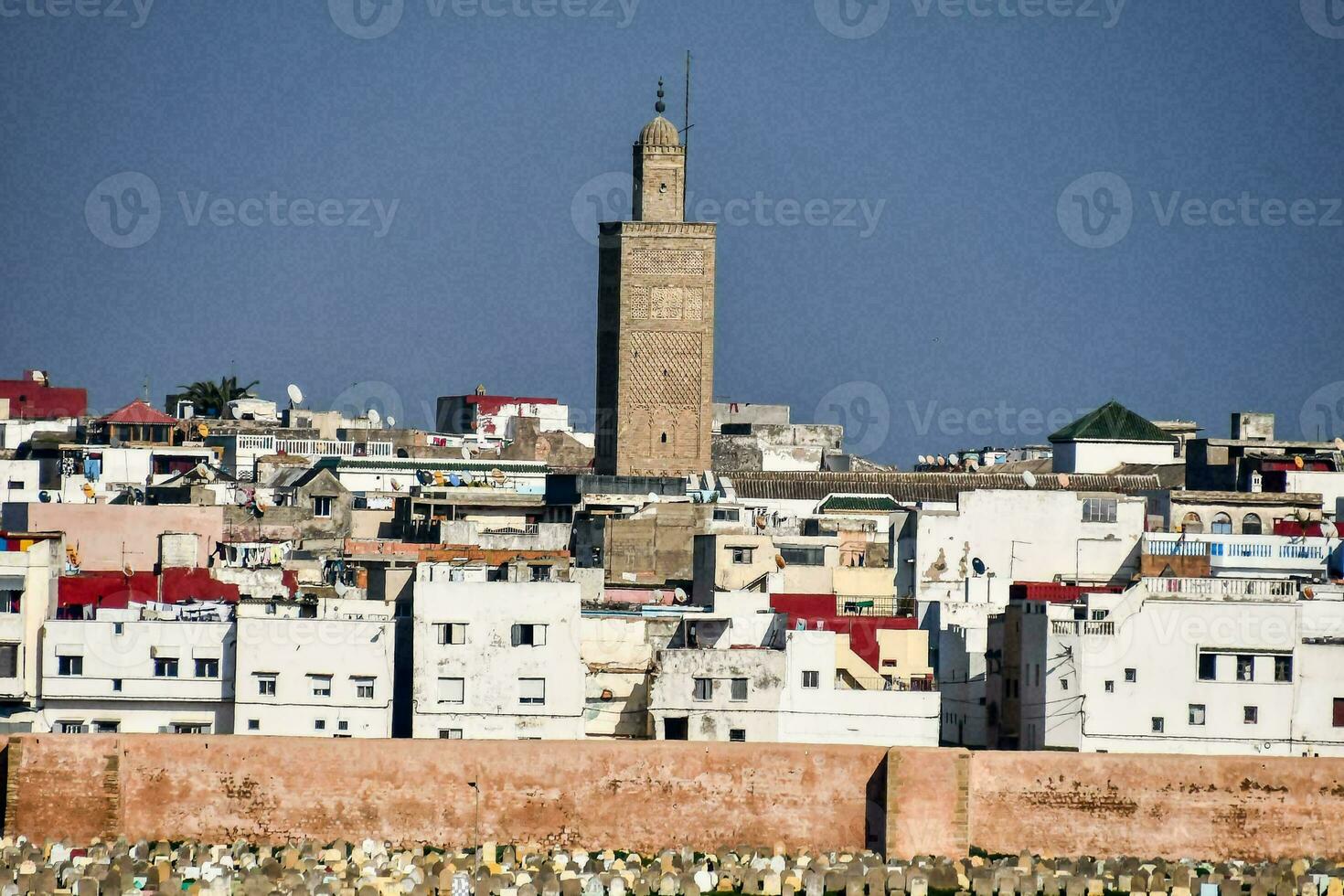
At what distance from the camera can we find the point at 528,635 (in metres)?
45.1

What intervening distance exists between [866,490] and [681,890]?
3188 centimetres

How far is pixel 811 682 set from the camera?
45156mm

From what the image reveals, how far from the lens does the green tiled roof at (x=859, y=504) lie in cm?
6775

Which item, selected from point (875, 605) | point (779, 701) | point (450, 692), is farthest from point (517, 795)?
point (875, 605)

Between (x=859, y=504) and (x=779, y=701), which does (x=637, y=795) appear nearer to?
(x=779, y=701)

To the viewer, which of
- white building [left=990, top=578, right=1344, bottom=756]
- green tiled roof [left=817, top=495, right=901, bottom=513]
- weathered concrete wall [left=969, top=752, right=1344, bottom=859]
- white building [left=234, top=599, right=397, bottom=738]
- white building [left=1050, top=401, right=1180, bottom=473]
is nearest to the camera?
weathered concrete wall [left=969, top=752, right=1344, bottom=859]

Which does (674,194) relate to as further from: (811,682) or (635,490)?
(811,682)

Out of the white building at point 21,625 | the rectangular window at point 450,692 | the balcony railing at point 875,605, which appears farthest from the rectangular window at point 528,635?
the balcony railing at point 875,605

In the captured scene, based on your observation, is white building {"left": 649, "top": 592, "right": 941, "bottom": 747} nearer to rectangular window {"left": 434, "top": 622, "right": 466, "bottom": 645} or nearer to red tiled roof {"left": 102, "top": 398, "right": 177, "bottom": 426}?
rectangular window {"left": 434, "top": 622, "right": 466, "bottom": 645}

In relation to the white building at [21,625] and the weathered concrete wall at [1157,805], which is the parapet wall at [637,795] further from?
the white building at [21,625]

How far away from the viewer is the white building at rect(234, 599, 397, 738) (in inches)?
1783

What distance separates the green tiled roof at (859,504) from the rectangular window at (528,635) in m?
23.1

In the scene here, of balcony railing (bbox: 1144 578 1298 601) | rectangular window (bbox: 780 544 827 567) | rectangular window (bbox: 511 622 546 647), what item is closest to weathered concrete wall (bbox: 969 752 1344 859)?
balcony railing (bbox: 1144 578 1298 601)

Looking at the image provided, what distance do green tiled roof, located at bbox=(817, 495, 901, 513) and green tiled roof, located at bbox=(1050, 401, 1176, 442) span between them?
8.54 m
